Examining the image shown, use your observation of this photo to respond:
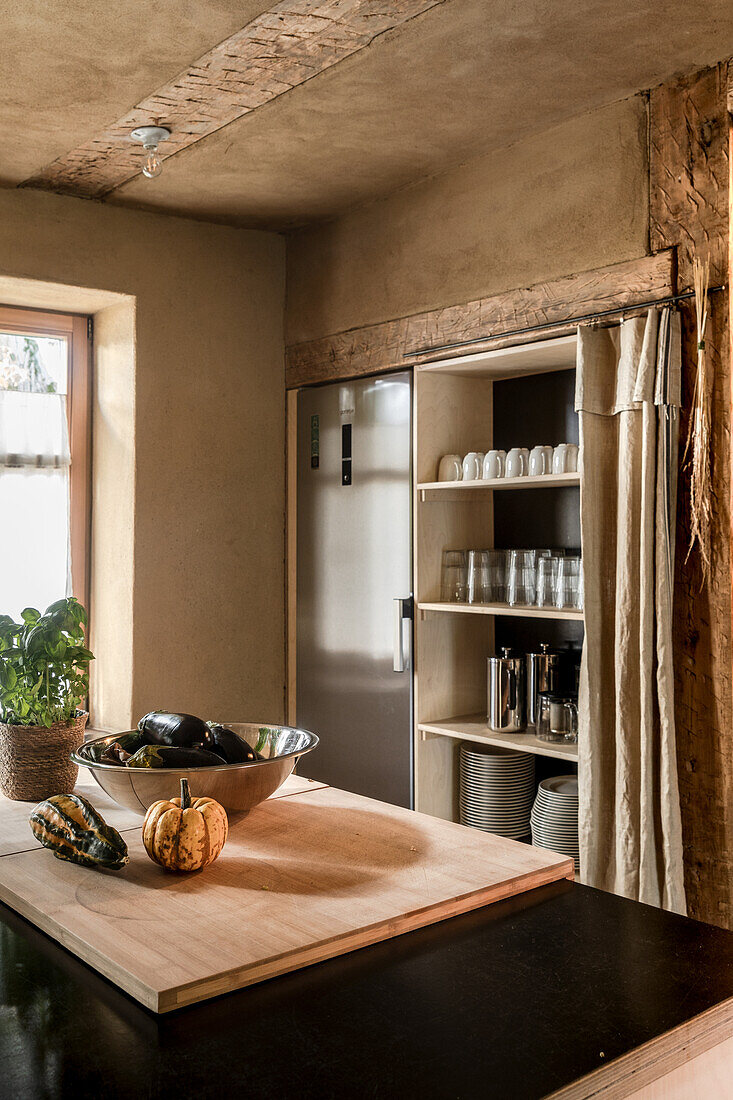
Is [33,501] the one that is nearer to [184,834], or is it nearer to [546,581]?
[546,581]

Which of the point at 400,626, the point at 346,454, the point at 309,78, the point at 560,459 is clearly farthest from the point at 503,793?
the point at 309,78

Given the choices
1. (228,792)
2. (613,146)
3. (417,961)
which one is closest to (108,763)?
(228,792)

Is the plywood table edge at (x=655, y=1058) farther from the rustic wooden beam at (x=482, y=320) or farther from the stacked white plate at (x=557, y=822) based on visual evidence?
the rustic wooden beam at (x=482, y=320)

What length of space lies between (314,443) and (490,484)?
100cm

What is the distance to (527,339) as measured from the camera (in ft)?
10.1

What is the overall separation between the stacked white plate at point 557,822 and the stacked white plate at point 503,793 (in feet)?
0.69

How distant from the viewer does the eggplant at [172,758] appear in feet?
4.92

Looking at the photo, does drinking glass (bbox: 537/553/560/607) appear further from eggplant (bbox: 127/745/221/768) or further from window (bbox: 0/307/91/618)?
window (bbox: 0/307/91/618)

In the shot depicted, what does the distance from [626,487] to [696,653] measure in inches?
19.6

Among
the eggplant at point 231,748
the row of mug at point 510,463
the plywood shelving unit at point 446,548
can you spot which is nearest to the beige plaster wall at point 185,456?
the plywood shelving unit at point 446,548

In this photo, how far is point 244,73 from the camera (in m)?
2.57

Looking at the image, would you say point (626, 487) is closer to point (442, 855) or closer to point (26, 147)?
point (442, 855)

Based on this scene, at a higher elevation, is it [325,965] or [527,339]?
[527,339]

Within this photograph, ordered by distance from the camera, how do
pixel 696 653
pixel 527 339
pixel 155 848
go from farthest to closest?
1. pixel 527 339
2. pixel 696 653
3. pixel 155 848
